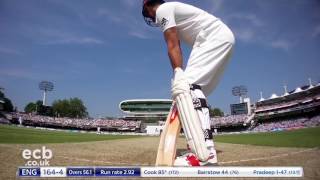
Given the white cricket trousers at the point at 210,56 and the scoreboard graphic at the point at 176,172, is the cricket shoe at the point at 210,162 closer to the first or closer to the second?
the scoreboard graphic at the point at 176,172

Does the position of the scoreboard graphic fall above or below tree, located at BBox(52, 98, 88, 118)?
below

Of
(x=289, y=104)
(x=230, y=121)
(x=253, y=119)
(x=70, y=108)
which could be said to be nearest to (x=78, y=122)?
(x=70, y=108)

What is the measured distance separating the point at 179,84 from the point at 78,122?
57.4 metres

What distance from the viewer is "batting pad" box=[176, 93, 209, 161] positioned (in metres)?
2.81

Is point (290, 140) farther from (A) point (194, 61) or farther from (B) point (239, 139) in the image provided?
(A) point (194, 61)

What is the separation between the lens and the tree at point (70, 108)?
169ft

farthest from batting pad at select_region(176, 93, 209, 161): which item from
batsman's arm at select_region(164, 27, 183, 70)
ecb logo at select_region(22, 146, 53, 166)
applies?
ecb logo at select_region(22, 146, 53, 166)

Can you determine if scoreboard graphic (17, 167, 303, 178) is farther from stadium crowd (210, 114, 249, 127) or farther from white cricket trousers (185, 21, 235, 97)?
stadium crowd (210, 114, 249, 127)

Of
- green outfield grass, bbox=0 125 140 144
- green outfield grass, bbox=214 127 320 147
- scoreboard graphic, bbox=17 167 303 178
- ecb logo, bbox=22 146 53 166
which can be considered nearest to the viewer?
scoreboard graphic, bbox=17 167 303 178

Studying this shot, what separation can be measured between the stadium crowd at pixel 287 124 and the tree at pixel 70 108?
1275 inches

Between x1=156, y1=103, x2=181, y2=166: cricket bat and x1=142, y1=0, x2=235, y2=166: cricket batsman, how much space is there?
0.10 metres

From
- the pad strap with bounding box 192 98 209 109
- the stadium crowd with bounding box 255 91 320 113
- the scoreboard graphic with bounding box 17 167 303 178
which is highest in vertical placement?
the stadium crowd with bounding box 255 91 320 113

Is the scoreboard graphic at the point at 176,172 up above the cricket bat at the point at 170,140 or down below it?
below

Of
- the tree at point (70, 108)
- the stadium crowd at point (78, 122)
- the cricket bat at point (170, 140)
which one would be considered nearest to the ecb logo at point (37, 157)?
the cricket bat at point (170, 140)
